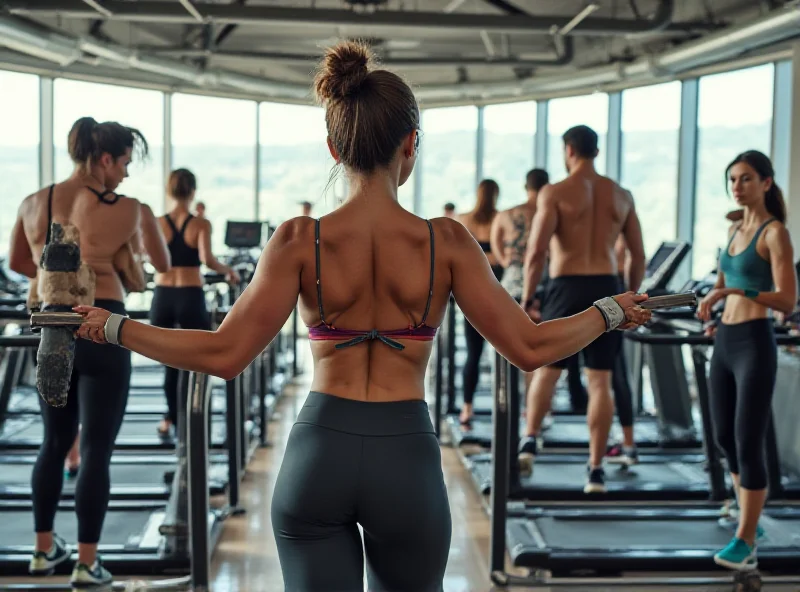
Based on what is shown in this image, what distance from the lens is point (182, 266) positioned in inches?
192

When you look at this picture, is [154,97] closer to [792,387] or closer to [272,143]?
[272,143]

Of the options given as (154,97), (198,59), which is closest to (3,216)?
(154,97)

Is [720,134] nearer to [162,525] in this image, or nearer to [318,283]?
[162,525]

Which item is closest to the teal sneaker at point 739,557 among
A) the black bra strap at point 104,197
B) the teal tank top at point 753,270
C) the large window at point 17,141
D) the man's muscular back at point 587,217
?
the teal tank top at point 753,270

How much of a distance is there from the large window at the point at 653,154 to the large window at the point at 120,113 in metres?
5.17

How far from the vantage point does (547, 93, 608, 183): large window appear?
1042 centimetres

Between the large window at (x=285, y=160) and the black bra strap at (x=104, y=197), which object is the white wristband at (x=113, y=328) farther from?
the large window at (x=285, y=160)

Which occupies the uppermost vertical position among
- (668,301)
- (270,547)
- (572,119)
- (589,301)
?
(572,119)

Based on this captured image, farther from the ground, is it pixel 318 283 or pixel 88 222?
pixel 88 222

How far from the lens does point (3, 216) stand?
29.6 feet

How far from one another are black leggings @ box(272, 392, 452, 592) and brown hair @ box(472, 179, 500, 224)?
→ 15.0ft

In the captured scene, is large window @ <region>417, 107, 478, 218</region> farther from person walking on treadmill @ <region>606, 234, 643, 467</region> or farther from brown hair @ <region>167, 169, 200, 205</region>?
brown hair @ <region>167, 169, 200, 205</region>

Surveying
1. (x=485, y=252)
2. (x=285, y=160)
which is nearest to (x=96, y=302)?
(x=485, y=252)

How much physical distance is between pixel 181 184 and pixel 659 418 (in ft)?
10.7
